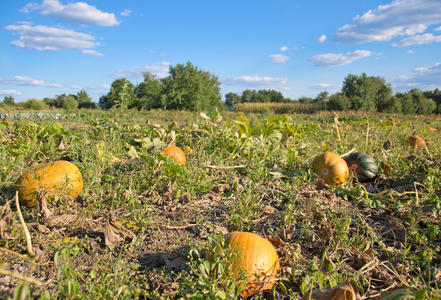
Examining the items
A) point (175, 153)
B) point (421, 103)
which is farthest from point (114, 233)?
point (421, 103)

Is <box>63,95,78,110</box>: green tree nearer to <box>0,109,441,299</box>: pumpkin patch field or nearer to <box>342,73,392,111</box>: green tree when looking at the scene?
<box>0,109,441,299</box>: pumpkin patch field

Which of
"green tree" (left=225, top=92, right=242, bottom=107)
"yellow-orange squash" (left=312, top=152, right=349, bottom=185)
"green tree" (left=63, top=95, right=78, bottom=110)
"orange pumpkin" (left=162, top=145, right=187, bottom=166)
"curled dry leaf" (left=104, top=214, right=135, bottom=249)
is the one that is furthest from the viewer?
"green tree" (left=225, top=92, right=242, bottom=107)

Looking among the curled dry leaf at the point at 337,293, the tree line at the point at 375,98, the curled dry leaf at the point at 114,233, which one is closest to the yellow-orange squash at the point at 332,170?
the curled dry leaf at the point at 337,293

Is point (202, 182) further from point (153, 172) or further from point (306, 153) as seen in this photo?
point (306, 153)

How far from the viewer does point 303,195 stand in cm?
340

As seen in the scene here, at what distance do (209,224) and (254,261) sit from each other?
2.66ft

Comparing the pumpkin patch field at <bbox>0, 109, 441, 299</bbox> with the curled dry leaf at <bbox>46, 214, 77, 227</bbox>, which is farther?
the curled dry leaf at <bbox>46, 214, 77, 227</bbox>

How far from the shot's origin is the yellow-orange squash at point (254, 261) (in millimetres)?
1867

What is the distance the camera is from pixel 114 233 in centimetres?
243

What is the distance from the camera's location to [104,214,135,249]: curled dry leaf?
7.73 ft

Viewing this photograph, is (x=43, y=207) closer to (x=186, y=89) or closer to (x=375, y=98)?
(x=186, y=89)

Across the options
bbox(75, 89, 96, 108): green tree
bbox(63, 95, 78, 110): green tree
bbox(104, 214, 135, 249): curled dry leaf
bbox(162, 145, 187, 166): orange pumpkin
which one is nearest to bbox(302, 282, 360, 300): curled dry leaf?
bbox(104, 214, 135, 249): curled dry leaf

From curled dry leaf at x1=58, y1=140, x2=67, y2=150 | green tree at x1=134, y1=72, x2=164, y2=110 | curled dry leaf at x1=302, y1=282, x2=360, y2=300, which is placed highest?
green tree at x1=134, y1=72, x2=164, y2=110

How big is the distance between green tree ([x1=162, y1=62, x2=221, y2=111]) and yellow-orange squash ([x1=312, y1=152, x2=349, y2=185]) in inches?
1683
